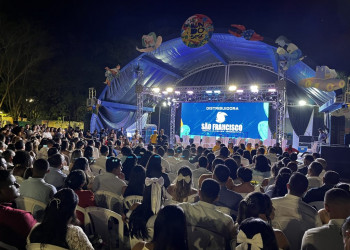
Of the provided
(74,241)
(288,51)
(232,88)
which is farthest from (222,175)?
(232,88)

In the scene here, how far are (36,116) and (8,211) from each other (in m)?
28.1

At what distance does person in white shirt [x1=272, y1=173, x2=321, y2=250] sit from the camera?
302cm

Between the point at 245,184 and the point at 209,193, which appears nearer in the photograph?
the point at 209,193

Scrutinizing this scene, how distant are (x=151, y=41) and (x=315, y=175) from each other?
12.2m

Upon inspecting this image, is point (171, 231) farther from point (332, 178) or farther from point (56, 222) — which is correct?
point (332, 178)

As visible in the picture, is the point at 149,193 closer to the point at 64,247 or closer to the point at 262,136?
the point at 64,247

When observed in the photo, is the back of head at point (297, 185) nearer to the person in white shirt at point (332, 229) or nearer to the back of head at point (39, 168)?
the person in white shirt at point (332, 229)

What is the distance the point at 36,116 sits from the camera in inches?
1107

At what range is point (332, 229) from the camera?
7.58 ft

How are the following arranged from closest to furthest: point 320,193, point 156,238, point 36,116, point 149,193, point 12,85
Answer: point 156,238, point 149,193, point 320,193, point 12,85, point 36,116

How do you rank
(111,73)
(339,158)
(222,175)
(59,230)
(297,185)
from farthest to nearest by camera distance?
1. (111,73)
2. (339,158)
3. (222,175)
4. (297,185)
5. (59,230)

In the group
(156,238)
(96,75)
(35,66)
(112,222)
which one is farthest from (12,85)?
(156,238)

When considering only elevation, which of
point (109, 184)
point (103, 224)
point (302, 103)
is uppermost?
point (302, 103)

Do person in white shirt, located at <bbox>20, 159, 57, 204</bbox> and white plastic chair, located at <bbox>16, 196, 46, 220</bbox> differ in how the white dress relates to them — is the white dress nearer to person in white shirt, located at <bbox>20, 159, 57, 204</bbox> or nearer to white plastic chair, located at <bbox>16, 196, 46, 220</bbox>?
white plastic chair, located at <bbox>16, 196, 46, 220</bbox>
